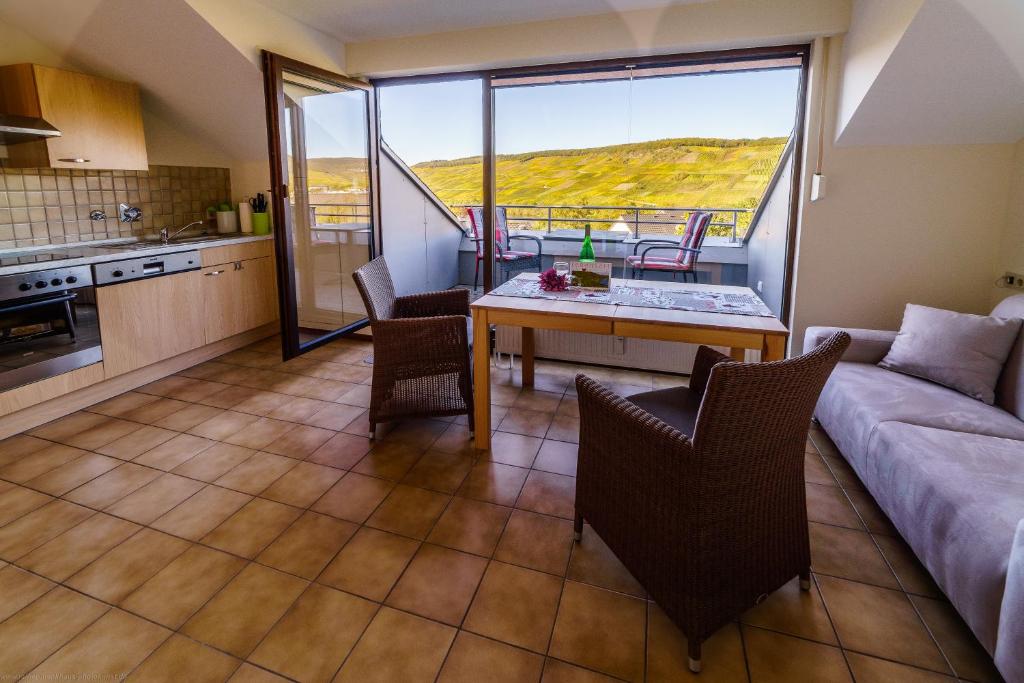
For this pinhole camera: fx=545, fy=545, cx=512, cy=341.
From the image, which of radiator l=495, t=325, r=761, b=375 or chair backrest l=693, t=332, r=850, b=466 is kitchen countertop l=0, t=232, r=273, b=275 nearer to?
radiator l=495, t=325, r=761, b=375

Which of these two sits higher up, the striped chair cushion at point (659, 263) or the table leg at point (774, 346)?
the striped chair cushion at point (659, 263)

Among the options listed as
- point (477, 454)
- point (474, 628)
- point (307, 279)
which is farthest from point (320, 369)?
point (474, 628)

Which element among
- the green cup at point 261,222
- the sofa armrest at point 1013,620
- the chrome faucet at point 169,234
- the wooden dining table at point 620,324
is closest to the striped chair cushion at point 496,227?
the wooden dining table at point 620,324

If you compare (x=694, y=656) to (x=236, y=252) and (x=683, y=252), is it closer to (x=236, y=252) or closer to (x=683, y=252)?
(x=683, y=252)

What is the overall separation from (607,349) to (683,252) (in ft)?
2.88

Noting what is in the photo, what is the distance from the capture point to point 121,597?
1729 mm

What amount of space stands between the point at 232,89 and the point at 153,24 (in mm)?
586

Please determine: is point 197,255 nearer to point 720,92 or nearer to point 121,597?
point 121,597

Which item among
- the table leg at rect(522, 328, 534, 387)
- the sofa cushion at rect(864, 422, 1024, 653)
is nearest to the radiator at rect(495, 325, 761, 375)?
the table leg at rect(522, 328, 534, 387)

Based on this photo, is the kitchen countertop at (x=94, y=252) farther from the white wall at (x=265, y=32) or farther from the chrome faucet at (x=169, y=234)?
the white wall at (x=265, y=32)

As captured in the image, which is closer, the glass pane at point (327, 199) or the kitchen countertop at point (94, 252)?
the kitchen countertop at point (94, 252)

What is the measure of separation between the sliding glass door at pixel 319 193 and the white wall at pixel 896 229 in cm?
314

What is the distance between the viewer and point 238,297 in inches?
162

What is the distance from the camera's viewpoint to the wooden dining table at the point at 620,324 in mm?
2162
